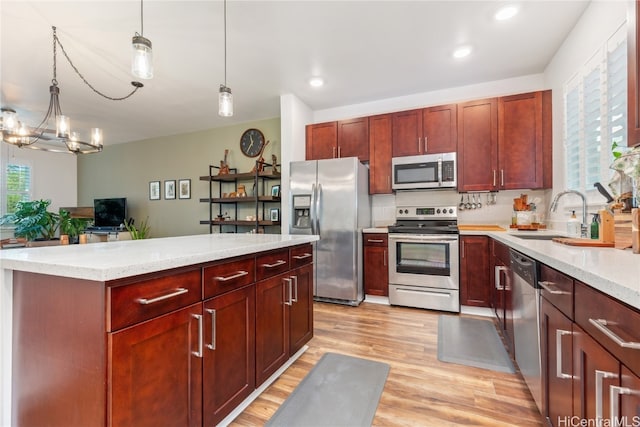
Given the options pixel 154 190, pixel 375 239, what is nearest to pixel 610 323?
pixel 375 239

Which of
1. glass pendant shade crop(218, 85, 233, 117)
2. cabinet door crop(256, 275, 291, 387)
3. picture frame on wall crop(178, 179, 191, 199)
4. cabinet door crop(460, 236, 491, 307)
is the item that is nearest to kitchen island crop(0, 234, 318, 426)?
cabinet door crop(256, 275, 291, 387)

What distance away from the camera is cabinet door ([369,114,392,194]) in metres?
3.71

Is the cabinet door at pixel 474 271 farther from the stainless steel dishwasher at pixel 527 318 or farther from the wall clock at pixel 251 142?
the wall clock at pixel 251 142

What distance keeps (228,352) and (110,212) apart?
253 inches

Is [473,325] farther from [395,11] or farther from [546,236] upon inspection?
[395,11]

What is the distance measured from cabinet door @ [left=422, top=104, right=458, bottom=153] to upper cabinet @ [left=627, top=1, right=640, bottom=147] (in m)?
2.17

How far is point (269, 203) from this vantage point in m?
4.98

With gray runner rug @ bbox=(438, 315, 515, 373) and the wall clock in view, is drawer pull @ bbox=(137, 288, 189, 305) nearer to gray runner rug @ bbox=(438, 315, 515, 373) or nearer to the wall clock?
gray runner rug @ bbox=(438, 315, 515, 373)

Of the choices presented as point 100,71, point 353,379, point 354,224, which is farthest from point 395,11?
point 100,71

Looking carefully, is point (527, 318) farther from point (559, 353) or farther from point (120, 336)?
point (120, 336)

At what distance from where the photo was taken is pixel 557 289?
1.15 meters

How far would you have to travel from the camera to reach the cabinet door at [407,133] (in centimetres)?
356

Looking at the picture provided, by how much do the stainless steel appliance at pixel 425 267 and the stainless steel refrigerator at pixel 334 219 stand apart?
45cm

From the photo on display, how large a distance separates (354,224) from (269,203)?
2076mm
